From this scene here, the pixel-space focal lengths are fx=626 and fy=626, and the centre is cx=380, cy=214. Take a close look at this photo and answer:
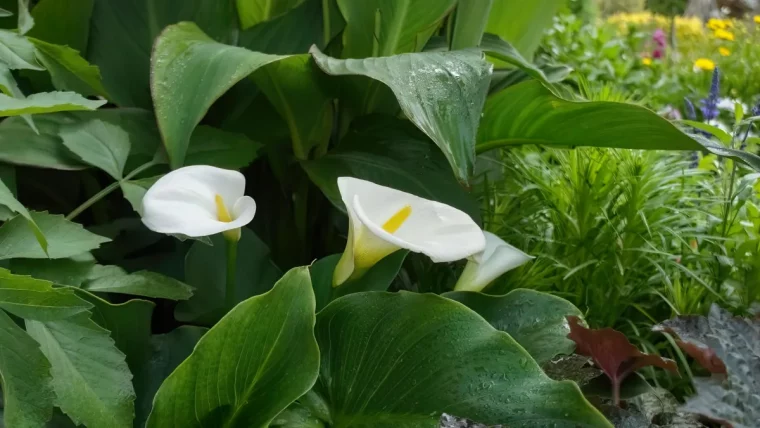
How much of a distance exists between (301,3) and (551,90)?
30 centimetres

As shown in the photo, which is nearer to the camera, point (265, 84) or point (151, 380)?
point (151, 380)

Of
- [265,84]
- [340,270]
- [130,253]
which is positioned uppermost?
[265,84]

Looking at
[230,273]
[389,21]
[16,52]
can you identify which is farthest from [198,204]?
[389,21]

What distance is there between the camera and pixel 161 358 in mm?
540

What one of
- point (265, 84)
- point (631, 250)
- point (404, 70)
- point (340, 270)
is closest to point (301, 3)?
point (265, 84)

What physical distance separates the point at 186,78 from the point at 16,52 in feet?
0.45

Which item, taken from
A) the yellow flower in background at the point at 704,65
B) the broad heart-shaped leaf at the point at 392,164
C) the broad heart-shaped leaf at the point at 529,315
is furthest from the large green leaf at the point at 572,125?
the yellow flower in background at the point at 704,65

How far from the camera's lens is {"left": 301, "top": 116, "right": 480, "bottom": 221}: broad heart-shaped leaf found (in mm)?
695

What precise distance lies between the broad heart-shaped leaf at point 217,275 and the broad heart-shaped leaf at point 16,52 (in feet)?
0.69

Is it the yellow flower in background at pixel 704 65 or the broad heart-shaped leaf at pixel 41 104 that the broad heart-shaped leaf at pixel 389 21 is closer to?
the broad heart-shaped leaf at pixel 41 104

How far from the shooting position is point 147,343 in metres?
0.54

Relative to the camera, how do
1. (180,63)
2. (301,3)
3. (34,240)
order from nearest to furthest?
(34,240) → (180,63) → (301,3)

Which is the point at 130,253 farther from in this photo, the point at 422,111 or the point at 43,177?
the point at 422,111

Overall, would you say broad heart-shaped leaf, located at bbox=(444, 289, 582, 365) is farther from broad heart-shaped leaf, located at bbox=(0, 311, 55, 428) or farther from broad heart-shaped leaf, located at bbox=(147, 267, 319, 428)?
broad heart-shaped leaf, located at bbox=(0, 311, 55, 428)
